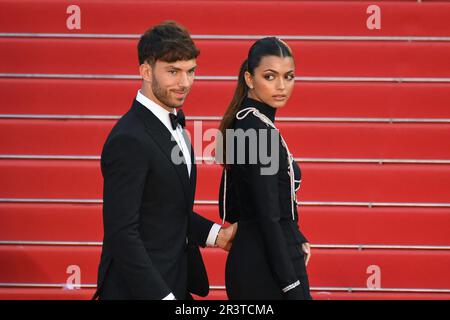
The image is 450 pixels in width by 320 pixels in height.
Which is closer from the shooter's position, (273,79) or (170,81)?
(170,81)

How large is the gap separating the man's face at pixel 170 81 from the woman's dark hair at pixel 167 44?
0.8 inches

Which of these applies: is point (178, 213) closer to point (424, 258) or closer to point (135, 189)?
point (135, 189)

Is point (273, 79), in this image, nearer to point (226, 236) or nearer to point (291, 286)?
point (226, 236)

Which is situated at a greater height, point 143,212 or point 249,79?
point 249,79

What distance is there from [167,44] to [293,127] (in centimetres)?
240

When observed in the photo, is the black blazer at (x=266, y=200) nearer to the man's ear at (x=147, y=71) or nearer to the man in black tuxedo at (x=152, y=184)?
the man in black tuxedo at (x=152, y=184)

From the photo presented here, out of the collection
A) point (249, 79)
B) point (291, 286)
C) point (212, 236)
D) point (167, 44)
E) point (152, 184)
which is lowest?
Result: point (291, 286)

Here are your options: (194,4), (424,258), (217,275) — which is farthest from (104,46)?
(424,258)

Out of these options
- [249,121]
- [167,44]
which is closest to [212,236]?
[249,121]

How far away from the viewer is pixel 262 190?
2.74m

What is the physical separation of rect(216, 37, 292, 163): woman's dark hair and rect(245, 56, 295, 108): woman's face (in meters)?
0.02

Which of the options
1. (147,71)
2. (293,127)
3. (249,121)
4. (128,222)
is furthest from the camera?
(293,127)

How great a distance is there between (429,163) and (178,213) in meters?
2.69

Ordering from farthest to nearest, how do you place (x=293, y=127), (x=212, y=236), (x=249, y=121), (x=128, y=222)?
(x=293, y=127)
(x=212, y=236)
(x=249, y=121)
(x=128, y=222)
